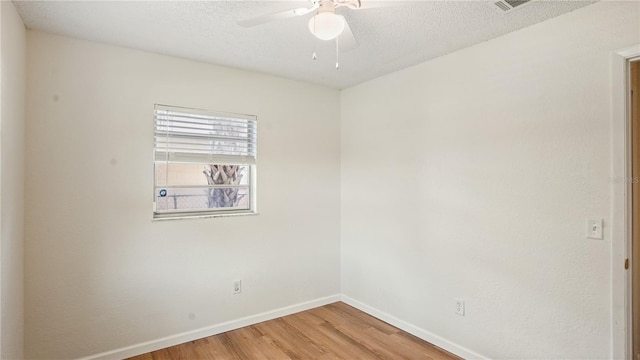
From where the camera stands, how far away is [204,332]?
9.63 feet

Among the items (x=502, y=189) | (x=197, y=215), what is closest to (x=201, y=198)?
(x=197, y=215)

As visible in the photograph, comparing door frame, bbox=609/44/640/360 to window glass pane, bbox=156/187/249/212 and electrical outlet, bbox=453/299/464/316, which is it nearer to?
electrical outlet, bbox=453/299/464/316

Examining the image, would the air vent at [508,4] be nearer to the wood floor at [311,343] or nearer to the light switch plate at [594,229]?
the light switch plate at [594,229]

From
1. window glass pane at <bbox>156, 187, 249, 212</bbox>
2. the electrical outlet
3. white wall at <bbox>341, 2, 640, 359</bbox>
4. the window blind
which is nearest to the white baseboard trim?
white wall at <bbox>341, 2, 640, 359</bbox>

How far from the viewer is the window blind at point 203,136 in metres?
2.79

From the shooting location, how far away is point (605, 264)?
6.23 ft

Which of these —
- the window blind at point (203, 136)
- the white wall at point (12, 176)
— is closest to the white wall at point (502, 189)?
the window blind at point (203, 136)

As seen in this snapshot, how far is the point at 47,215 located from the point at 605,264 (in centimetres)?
365

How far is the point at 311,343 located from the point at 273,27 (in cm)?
256

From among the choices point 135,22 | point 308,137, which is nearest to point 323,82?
point 308,137

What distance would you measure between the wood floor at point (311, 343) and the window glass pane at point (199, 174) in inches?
55.4

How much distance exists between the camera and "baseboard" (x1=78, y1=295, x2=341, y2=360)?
2.56 metres

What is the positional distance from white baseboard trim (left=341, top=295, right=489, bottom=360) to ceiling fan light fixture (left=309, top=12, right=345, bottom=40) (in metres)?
2.55

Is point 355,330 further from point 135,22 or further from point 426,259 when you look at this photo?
point 135,22
